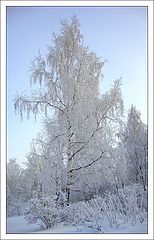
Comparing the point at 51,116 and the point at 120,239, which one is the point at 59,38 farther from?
the point at 120,239

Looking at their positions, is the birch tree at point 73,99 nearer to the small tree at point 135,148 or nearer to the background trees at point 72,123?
the background trees at point 72,123

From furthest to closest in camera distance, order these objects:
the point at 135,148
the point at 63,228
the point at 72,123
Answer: the point at 135,148 → the point at 72,123 → the point at 63,228

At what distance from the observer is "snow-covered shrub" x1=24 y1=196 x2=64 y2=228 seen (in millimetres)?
4566

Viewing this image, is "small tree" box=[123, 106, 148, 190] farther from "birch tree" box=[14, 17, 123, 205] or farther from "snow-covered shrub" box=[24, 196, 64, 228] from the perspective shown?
"snow-covered shrub" box=[24, 196, 64, 228]

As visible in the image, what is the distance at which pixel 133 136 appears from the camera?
7023 mm

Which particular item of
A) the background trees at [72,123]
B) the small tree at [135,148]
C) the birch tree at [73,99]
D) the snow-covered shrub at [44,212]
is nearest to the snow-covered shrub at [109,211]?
the snow-covered shrub at [44,212]

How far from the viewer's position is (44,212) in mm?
4570

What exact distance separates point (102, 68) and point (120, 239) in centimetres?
276

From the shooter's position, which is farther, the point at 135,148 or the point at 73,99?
the point at 135,148

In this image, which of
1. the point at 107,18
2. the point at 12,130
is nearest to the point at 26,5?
the point at 107,18

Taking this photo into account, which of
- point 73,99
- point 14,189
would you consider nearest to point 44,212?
point 14,189

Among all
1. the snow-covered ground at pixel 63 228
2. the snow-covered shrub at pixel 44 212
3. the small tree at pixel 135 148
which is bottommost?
the snow-covered ground at pixel 63 228

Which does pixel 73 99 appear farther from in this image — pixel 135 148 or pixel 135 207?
pixel 135 207

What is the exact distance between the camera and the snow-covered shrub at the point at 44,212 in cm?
457
